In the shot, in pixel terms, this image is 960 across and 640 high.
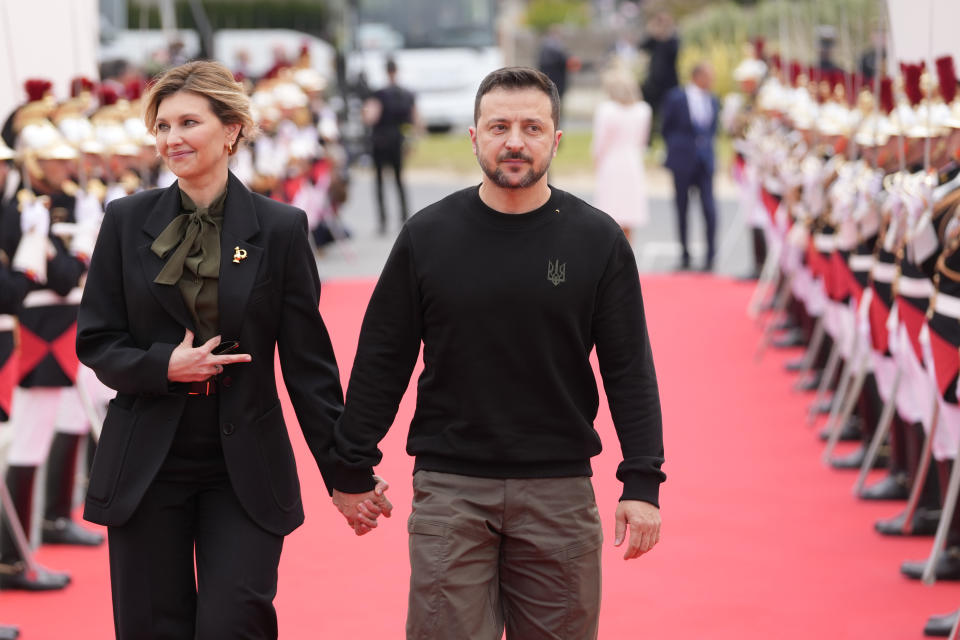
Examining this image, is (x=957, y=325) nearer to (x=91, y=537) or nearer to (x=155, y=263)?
(x=155, y=263)

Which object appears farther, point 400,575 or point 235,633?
point 400,575

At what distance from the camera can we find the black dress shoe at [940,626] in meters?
5.32

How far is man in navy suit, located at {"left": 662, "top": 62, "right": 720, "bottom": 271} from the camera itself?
14695 mm

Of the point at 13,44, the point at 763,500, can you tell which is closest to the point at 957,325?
the point at 763,500

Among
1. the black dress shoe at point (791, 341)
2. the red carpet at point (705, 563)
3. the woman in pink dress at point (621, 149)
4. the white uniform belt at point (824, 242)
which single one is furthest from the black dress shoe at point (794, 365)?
the woman in pink dress at point (621, 149)

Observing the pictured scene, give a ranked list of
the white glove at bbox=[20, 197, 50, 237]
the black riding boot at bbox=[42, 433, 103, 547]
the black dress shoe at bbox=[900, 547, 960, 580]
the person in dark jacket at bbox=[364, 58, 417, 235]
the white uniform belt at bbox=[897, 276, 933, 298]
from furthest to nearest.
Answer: the person in dark jacket at bbox=[364, 58, 417, 235], the black riding boot at bbox=[42, 433, 103, 547], the white uniform belt at bbox=[897, 276, 933, 298], the black dress shoe at bbox=[900, 547, 960, 580], the white glove at bbox=[20, 197, 50, 237]

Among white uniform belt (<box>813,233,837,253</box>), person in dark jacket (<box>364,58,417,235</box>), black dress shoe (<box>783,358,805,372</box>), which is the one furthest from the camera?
person in dark jacket (<box>364,58,417,235</box>)

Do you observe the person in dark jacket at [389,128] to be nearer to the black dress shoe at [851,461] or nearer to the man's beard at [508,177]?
the black dress shoe at [851,461]

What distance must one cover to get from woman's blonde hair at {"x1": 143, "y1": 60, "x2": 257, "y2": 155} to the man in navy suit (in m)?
11.2

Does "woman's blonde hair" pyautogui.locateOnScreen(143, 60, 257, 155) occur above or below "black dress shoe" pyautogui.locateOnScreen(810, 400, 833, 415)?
above

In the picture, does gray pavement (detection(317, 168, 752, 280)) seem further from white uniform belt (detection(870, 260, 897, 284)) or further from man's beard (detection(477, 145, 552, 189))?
man's beard (detection(477, 145, 552, 189))

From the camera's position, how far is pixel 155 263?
364 cm

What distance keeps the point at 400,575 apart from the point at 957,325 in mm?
2231

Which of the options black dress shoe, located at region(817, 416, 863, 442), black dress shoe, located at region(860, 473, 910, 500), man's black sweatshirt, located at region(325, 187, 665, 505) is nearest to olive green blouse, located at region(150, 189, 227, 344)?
man's black sweatshirt, located at region(325, 187, 665, 505)
